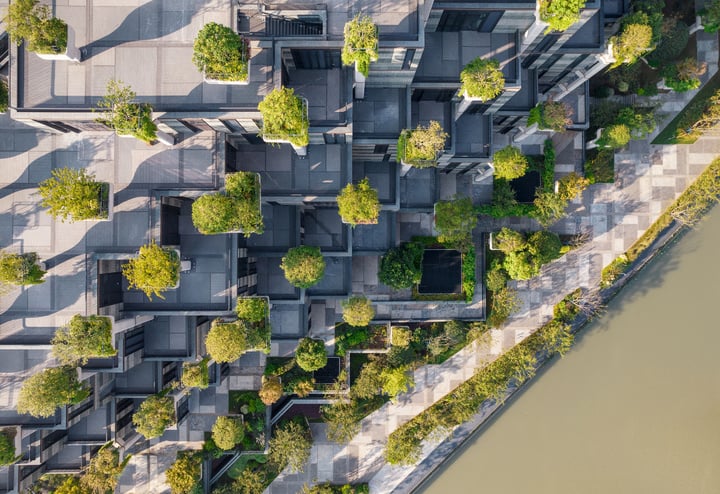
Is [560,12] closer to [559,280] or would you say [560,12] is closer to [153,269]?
[559,280]

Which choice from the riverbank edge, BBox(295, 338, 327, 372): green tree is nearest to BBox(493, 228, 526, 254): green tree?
the riverbank edge

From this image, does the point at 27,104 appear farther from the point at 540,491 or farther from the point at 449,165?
A: the point at 540,491

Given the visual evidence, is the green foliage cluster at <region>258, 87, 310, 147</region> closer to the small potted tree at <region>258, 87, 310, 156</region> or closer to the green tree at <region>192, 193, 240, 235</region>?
the small potted tree at <region>258, 87, 310, 156</region>

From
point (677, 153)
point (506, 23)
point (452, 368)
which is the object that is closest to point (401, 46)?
point (506, 23)

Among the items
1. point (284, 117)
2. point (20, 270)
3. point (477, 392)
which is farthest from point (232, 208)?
point (477, 392)

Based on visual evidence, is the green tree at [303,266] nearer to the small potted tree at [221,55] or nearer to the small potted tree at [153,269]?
the small potted tree at [153,269]

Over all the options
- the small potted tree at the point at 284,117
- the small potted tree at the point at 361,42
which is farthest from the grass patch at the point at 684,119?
the small potted tree at the point at 284,117
